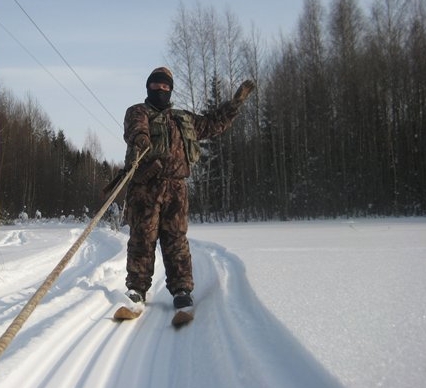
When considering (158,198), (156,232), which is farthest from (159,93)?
(156,232)

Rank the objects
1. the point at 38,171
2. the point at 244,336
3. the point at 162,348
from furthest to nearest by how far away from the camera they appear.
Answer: the point at 38,171
the point at 162,348
the point at 244,336

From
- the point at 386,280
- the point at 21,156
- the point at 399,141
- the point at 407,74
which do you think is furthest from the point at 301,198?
the point at 21,156

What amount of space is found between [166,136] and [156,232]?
74cm

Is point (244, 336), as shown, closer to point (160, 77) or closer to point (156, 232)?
point (156, 232)

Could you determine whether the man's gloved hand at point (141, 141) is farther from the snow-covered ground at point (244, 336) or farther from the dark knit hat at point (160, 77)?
the snow-covered ground at point (244, 336)

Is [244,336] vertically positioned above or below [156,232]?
below

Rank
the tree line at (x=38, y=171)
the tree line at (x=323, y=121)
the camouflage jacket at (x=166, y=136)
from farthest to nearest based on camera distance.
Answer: the tree line at (x=38, y=171) < the tree line at (x=323, y=121) < the camouflage jacket at (x=166, y=136)

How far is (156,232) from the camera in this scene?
12.2 ft

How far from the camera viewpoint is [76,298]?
3.81 m

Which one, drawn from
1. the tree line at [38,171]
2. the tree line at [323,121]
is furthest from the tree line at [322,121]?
the tree line at [38,171]

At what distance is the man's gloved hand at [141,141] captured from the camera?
3434 millimetres

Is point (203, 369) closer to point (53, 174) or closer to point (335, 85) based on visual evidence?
point (335, 85)

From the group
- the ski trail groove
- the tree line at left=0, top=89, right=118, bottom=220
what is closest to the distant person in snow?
the ski trail groove

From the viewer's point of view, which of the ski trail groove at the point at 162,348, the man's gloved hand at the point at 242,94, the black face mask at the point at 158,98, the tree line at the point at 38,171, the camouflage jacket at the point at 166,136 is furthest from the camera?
the tree line at the point at 38,171
